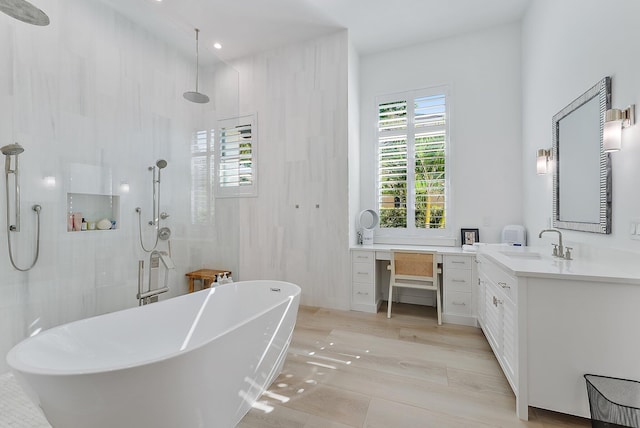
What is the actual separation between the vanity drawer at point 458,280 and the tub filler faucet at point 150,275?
293cm

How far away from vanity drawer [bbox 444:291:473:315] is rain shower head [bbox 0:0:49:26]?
4272 millimetres

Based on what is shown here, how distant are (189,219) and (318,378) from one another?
86.6 inches

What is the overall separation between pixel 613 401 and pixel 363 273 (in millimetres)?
2204

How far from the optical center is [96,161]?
2383 mm

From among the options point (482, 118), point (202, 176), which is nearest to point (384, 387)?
point (202, 176)

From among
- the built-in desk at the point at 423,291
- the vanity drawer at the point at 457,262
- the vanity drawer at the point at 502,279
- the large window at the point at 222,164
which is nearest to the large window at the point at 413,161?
the built-in desk at the point at 423,291

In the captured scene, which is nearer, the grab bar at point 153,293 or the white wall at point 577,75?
the white wall at point 577,75

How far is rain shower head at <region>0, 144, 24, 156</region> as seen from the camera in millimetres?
1908

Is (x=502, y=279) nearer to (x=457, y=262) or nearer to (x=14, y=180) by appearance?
(x=457, y=262)

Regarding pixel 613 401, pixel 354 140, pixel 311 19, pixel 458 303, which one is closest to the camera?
pixel 613 401

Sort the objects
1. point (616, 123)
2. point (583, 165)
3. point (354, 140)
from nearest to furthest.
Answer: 1. point (616, 123)
2. point (583, 165)
3. point (354, 140)

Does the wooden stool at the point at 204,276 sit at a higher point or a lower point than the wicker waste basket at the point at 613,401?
higher

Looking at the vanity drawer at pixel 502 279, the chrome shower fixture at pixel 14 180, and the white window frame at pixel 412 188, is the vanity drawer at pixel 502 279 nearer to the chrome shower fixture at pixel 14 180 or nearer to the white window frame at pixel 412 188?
the white window frame at pixel 412 188

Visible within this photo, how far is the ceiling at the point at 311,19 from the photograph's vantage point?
2943 millimetres
